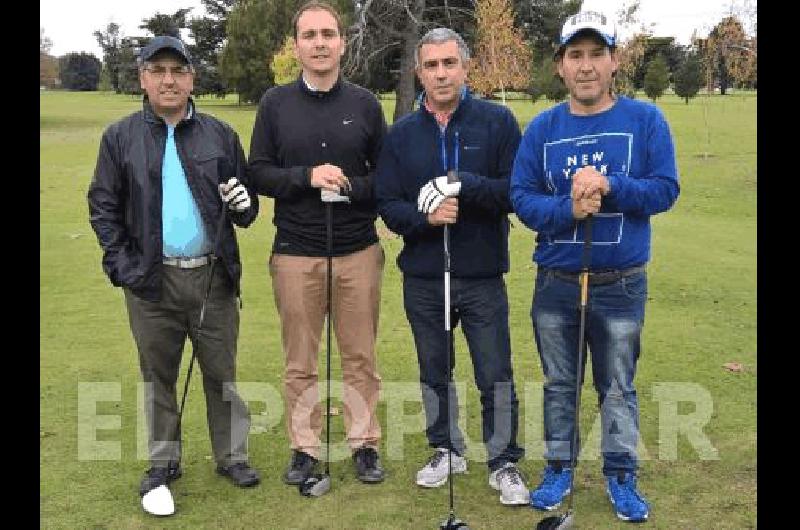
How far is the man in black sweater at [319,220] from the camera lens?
15.4 ft

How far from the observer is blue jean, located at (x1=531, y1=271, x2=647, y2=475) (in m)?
4.30

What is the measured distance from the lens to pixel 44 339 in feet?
25.5

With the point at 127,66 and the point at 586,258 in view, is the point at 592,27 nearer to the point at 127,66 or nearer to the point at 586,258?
the point at 586,258

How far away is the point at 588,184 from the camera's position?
12.9 feet

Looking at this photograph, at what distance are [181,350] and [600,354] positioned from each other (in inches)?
83.8

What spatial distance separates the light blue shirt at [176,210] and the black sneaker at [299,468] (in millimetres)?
1250

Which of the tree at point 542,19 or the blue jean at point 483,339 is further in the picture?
the tree at point 542,19

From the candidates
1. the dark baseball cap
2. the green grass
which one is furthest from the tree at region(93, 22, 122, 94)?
the dark baseball cap

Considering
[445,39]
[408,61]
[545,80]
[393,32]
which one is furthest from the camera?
[545,80]

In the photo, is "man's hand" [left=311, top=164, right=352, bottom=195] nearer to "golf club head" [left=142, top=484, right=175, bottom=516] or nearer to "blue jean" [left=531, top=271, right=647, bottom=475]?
"blue jean" [left=531, top=271, right=647, bottom=475]

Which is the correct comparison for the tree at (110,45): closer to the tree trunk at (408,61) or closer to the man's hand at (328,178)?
the tree trunk at (408,61)

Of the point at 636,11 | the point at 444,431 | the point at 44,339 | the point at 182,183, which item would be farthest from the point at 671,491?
the point at 636,11

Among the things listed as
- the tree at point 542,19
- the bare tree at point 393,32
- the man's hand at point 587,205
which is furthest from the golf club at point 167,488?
the tree at point 542,19

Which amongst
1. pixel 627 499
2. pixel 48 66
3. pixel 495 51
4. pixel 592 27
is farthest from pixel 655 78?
pixel 48 66
